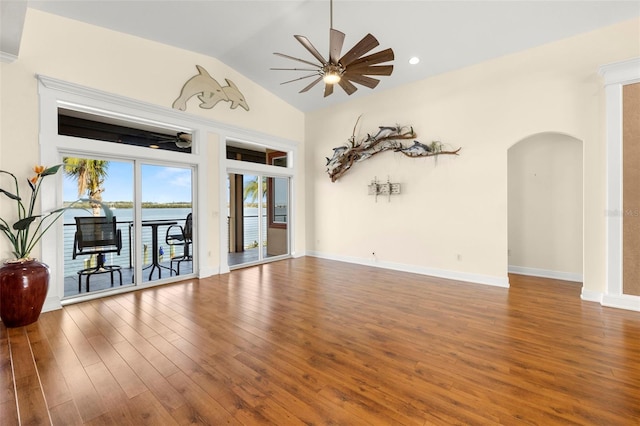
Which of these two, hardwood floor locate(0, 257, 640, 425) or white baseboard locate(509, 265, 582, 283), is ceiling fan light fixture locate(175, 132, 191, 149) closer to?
hardwood floor locate(0, 257, 640, 425)

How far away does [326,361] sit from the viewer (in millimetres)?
2480

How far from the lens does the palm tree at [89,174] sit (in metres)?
4.05

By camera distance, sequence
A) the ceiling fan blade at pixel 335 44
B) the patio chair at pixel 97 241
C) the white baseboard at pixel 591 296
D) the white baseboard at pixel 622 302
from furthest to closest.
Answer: the patio chair at pixel 97 241, the white baseboard at pixel 591 296, the white baseboard at pixel 622 302, the ceiling fan blade at pixel 335 44

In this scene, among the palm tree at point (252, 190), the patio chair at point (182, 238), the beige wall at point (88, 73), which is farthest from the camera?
the palm tree at point (252, 190)

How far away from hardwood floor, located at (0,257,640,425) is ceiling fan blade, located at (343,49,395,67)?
2.97 meters

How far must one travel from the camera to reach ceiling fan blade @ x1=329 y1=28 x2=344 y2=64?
107 inches

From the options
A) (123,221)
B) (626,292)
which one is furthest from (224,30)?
(626,292)

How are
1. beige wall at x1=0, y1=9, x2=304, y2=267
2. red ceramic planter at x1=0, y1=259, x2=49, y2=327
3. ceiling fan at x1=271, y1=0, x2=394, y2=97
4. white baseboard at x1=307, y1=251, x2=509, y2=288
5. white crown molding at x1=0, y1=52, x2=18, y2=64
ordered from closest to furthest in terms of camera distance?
ceiling fan at x1=271, y1=0, x2=394, y2=97, red ceramic planter at x1=0, y1=259, x2=49, y2=327, white crown molding at x1=0, y1=52, x2=18, y2=64, beige wall at x1=0, y1=9, x2=304, y2=267, white baseboard at x1=307, y1=251, x2=509, y2=288

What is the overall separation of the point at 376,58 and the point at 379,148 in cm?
308

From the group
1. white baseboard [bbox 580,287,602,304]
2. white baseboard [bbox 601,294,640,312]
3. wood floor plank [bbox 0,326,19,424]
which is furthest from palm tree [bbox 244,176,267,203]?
white baseboard [bbox 601,294,640,312]

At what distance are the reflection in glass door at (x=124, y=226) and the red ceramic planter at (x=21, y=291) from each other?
78cm

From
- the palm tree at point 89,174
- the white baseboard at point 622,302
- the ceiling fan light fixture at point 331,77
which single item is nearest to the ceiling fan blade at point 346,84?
the ceiling fan light fixture at point 331,77

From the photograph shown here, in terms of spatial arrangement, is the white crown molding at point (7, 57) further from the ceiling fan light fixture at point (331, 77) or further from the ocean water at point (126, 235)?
the ceiling fan light fixture at point (331, 77)

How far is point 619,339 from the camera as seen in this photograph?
2857mm
